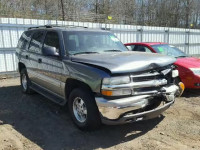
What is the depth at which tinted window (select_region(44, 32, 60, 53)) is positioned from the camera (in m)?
4.60

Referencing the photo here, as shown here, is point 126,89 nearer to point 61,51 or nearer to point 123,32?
point 61,51

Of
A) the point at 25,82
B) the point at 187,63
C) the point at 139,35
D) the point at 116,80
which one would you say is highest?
the point at 139,35

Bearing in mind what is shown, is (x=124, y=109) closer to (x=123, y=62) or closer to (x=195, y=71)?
(x=123, y=62)

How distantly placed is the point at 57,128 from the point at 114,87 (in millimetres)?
1685

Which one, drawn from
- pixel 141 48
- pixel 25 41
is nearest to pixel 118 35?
pixel 141 48

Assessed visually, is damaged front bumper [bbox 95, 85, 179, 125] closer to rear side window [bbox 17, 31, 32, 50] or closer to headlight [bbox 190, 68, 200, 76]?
headlight [bbox 190, 68, 200, 76]

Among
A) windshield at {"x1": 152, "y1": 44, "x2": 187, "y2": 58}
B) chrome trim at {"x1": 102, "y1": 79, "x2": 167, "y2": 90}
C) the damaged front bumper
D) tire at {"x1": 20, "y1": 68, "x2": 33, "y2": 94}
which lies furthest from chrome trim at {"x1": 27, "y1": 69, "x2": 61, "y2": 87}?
windshield at {"x1": 152, "y1": 44, "x2": 187, "y2": 58}

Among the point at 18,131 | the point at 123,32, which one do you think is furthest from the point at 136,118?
the point at 123,32

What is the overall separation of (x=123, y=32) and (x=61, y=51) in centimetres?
844

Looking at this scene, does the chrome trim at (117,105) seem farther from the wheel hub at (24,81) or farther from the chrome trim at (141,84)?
the wheel hub at (24,81)

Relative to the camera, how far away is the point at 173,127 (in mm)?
4164

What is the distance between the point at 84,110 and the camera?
12.9 feet

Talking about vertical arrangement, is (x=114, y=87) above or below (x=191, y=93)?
above

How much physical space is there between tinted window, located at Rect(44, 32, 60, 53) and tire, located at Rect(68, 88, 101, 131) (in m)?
1.19
